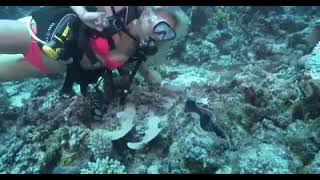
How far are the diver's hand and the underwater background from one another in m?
1.21

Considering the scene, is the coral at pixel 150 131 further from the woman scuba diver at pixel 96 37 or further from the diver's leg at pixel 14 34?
the diver's leg at pixel 14 34

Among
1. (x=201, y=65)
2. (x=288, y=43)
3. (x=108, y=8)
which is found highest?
(x=108, y=8)

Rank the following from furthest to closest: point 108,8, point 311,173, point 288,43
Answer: point 288,43
point 108,8
point 311,173

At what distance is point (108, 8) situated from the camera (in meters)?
3.71

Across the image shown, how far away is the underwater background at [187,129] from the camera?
3.68 m

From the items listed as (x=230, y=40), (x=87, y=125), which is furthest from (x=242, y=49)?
(x=87, y=125)

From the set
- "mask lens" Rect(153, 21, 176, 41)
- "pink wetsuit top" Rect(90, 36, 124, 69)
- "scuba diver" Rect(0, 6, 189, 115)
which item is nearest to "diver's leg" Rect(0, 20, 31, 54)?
"scuba diver" Rect(0, 6, 189, 115)

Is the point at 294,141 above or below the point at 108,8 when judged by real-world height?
below

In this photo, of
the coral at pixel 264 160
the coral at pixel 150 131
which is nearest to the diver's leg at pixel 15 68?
the coral at pixel 150 131

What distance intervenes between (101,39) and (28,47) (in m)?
1.29

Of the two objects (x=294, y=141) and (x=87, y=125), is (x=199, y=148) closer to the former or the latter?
(x=294, y=141)

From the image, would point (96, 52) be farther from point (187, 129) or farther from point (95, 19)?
point (187, 129)

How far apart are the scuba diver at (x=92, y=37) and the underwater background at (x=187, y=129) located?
1.83 ft

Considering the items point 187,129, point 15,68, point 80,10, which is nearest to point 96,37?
point 80,10
